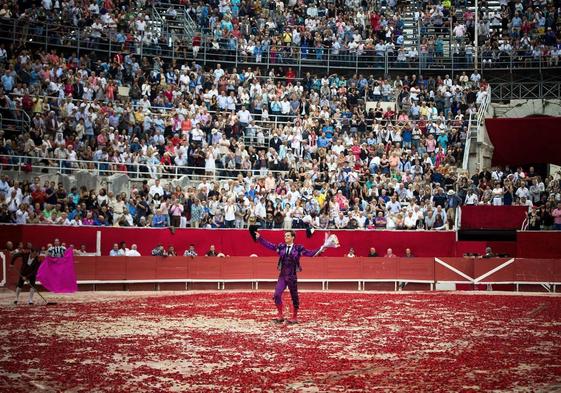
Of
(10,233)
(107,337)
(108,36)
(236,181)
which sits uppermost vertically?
(108,36)

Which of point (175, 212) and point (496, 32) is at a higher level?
point (496, 32)

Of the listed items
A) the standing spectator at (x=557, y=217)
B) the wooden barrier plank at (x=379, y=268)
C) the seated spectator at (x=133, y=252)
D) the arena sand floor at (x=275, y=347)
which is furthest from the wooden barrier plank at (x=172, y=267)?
the standing spectator at (x=557, y=217)

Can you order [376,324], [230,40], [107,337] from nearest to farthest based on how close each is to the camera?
[107,337] < [376,324] < [230,40]

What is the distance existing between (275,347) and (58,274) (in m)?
12.2

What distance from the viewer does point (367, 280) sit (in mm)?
30375

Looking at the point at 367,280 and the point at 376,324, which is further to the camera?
the point at 367,280

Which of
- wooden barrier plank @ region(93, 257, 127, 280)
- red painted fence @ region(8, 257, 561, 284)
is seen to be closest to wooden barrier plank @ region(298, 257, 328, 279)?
red painted fence @ region(8, 257, 561, 284)

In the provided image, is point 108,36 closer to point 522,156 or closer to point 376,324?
point 522,156

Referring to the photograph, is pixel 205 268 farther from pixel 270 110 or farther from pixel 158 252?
pixel 270 110

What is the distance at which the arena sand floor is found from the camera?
1091 cm

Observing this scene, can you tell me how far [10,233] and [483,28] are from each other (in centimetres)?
2501

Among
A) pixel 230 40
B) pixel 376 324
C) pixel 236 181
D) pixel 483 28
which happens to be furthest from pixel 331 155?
pixel 376 324

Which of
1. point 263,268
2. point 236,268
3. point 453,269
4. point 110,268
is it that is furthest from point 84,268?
point 453,269

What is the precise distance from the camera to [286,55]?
133 ft
